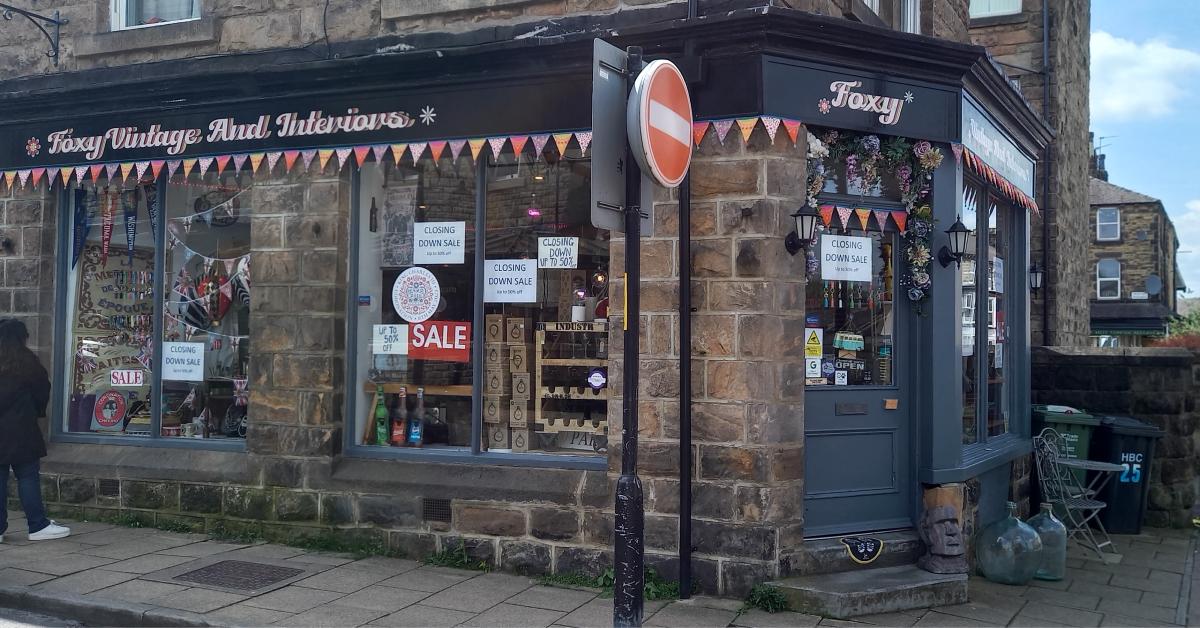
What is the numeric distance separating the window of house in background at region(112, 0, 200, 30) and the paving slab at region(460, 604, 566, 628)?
6.40 meters

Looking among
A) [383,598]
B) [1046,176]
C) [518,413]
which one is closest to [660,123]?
[518,413]

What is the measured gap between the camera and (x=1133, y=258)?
133 ft

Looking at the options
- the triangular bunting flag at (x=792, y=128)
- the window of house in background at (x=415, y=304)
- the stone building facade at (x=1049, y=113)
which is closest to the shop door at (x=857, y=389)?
the triangular bunting flag at (x=792, y=128)

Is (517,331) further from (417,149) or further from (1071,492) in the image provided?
(1071,492)

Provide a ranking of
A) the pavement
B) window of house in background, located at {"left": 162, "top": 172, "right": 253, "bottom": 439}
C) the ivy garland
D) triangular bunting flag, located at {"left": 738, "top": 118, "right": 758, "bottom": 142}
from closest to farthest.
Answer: the pavement → triangular bunting flag, located at {"left": 738, "top": 118, "right": 758, "bottom": 142} → the ivy garland → window of house in background, located at {"left": 162, "top": 172, "right": 253, "bottom": 439}

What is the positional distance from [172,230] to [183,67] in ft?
4.96

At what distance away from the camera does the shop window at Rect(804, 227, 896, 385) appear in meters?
7.01

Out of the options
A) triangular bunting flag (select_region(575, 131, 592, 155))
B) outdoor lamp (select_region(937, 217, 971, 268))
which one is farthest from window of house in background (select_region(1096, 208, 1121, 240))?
triangular bunting flag (select_region(575, 131, 592, 155))

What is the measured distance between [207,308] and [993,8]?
1166 centimetres

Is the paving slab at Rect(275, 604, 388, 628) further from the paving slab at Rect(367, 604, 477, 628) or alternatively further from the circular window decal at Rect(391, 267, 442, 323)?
the circular window decal at Rect(391, 267, 442, 323)

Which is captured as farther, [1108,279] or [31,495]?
[1108,279]

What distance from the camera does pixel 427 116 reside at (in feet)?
24.5

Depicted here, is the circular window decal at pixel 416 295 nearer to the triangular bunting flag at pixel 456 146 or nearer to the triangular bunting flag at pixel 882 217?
the triangular bunting flag at pixel 456 146

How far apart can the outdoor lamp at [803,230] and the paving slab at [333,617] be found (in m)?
3.58
